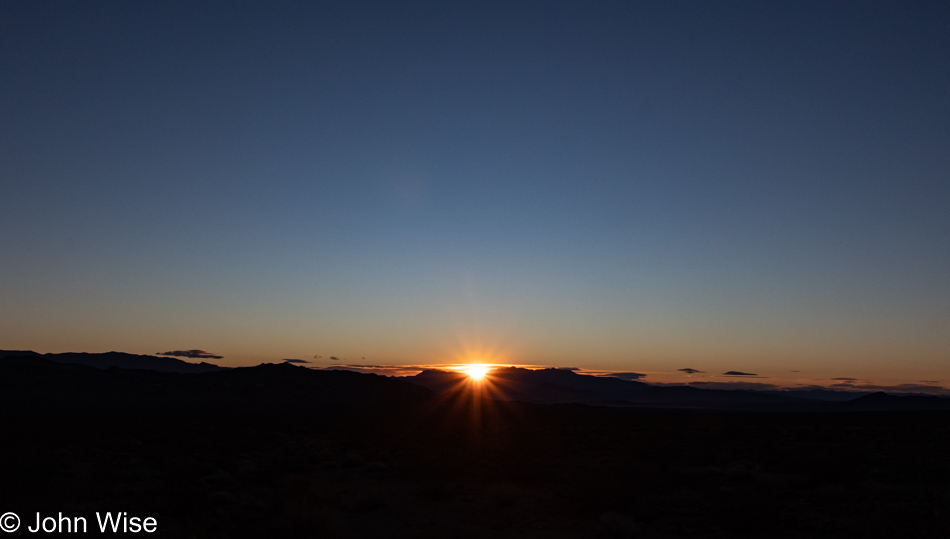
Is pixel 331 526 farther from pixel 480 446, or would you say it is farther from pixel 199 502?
pixel 480 446

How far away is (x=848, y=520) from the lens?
576 inches

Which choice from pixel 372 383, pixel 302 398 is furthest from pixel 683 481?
pixel 372 383

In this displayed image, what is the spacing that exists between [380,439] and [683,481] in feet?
68.9

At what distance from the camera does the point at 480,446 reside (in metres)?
33.8

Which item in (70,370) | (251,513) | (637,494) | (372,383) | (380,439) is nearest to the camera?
(251,513)

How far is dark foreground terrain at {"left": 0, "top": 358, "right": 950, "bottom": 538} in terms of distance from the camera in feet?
47.6

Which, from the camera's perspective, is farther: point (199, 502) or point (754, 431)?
point (754, 431)

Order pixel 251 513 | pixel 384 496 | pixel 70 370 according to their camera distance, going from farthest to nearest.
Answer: pixel 70 370, pixel 384 496, pixel 251 513

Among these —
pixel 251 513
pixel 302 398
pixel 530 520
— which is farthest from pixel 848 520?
pixel 302 398

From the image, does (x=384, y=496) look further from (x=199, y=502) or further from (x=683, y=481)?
(x=683, y=481)

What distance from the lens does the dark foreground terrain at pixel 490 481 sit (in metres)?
14.5

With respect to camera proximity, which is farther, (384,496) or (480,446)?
(480,446)

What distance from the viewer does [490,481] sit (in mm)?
22297

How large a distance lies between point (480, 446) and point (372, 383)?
4401 inches
